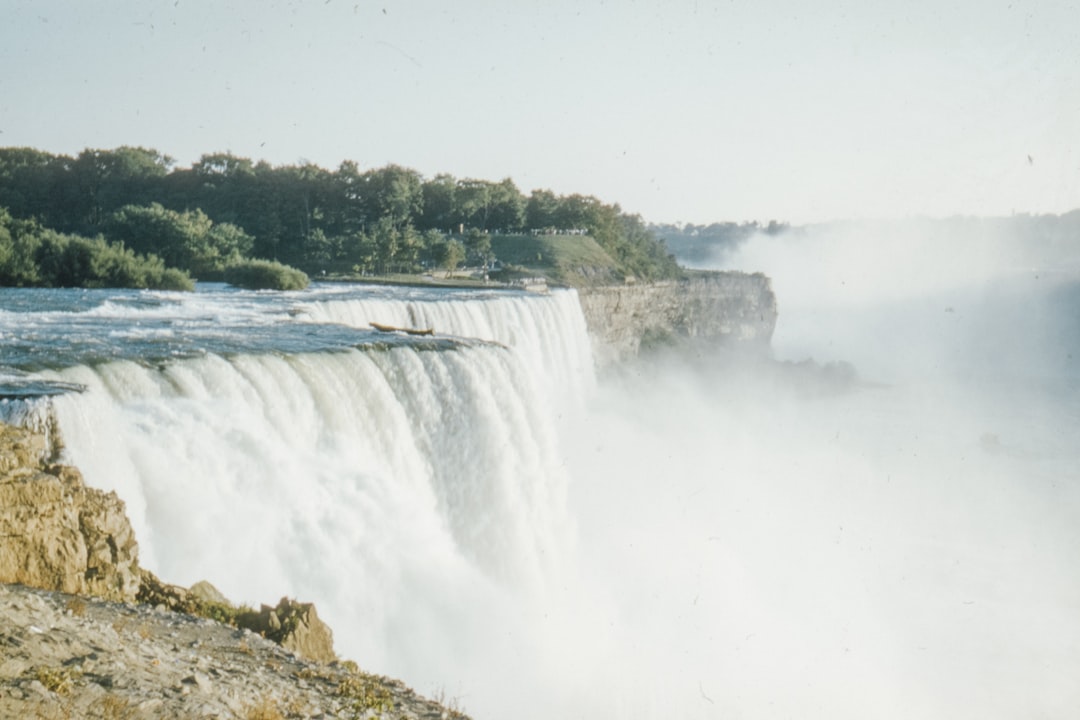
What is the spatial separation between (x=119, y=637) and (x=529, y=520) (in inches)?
421

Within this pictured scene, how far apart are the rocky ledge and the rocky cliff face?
115 ft

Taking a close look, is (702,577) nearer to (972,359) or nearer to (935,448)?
(935,448)

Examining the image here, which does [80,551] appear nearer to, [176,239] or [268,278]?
[268,278]

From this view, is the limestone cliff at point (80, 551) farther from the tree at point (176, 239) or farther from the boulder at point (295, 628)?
the tree at point (176, 239)

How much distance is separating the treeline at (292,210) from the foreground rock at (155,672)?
125ft

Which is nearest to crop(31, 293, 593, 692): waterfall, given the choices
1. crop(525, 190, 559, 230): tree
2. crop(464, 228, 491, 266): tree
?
crop(464, 228, 491, 266): tree

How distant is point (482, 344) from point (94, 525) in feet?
35.2

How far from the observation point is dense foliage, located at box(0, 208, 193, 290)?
103 feet

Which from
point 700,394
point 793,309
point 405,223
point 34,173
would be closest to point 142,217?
point 34,173

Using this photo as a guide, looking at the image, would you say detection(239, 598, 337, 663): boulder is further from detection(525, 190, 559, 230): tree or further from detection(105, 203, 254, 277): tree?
detection(525, 190, 559, 230): tree

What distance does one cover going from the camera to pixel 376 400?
14469 mm

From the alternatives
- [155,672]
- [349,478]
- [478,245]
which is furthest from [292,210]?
[155,672]

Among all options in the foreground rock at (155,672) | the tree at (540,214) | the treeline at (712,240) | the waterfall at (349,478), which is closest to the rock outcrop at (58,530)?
the foreground rock at (155,672)

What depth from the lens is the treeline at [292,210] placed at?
4756cm
